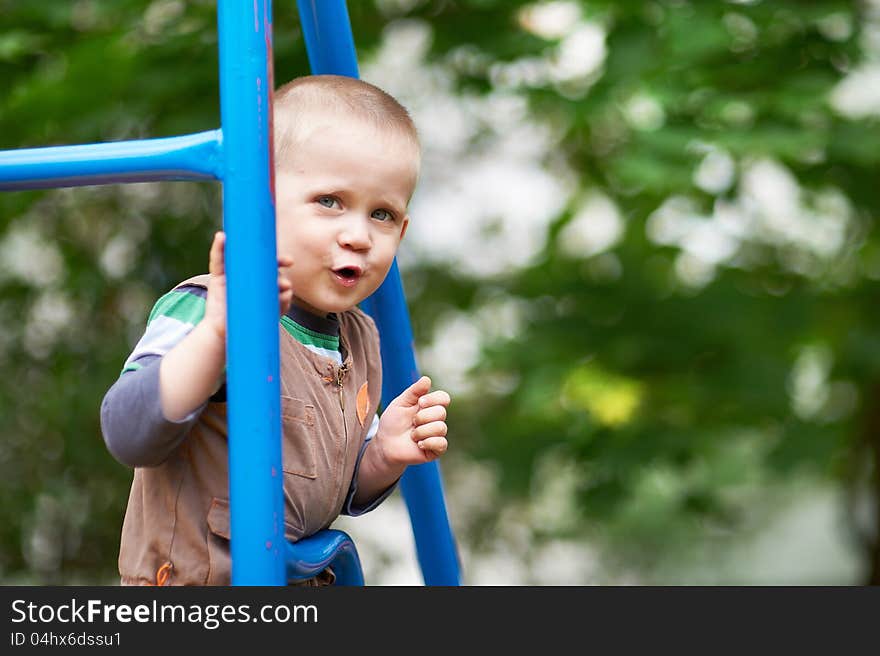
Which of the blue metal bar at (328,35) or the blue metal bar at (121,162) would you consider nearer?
the blue metal bar at (121,162)

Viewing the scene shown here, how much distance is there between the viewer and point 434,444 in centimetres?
117

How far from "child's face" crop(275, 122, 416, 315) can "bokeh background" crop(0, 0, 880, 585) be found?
155cm

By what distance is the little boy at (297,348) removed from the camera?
3.23 feet

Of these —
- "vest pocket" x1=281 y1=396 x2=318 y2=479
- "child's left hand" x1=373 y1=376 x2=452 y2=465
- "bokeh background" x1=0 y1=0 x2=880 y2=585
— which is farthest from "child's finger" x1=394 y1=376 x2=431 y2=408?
"bokeh background" x1=0 y1=0 x2=880 y2=585

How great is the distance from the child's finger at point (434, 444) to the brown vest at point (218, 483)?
0.08m

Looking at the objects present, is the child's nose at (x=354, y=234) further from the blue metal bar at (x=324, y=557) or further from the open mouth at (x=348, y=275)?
the blue metal bar at (x=324, y=557)

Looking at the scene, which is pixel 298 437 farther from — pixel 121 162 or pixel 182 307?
pixel 121 162

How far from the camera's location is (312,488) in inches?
44.6

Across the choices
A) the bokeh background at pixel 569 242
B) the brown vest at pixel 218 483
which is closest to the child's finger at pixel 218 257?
the brown vest at pixel 218 483

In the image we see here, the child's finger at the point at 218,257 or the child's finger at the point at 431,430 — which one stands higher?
the child's finger at the point at 218,257

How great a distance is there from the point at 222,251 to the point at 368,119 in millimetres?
234

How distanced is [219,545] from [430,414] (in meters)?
0.26

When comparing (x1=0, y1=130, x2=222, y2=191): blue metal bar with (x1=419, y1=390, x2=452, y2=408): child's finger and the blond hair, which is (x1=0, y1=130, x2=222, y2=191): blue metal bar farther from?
(x1=419, y1=390, x2=452, y2=408): child's finger

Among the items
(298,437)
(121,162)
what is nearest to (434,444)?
(298,437)
